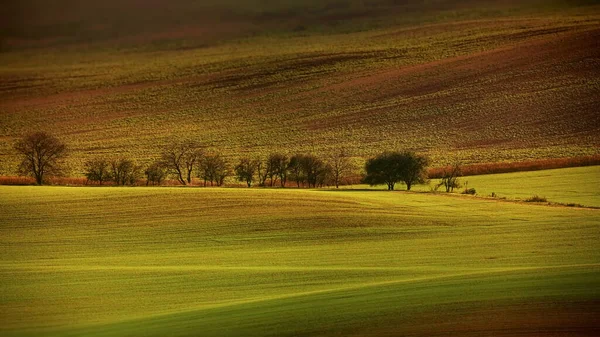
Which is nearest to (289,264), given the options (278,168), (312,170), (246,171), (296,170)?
(312,170)

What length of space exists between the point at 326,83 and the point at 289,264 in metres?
55.0

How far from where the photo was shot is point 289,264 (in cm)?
2155

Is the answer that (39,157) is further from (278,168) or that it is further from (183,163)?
→ (278,168)

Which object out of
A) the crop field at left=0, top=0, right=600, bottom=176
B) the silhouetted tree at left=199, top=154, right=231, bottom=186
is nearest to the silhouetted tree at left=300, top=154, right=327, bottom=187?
the silhouetted tree at left=199, top=154, right=231, bottom=186

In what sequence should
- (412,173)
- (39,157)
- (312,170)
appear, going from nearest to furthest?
(412,173)
(312,170)
(39,157)

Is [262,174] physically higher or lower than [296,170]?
lower

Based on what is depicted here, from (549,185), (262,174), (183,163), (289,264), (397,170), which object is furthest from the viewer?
(183,163)

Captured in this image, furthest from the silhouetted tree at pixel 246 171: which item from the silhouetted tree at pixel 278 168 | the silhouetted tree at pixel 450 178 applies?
the silhouetted tree at pixel 450 178

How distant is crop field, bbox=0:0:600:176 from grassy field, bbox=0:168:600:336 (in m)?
20.2

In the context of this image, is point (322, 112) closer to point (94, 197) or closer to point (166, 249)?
point (94, 197)

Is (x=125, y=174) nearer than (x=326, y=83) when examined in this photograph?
Yes

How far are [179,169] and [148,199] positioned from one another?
16.4m

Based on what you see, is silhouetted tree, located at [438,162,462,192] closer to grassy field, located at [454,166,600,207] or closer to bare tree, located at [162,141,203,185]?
grassy field, located at [454,166,600,207]

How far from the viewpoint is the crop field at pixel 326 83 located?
5781 cm
